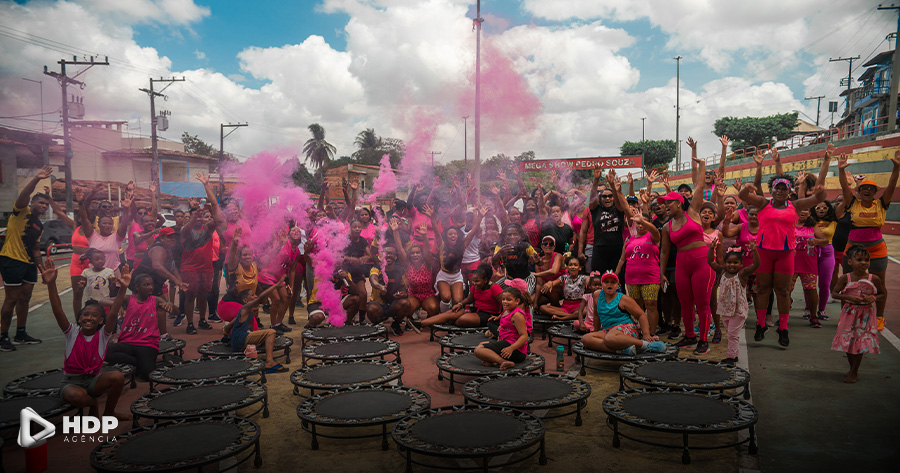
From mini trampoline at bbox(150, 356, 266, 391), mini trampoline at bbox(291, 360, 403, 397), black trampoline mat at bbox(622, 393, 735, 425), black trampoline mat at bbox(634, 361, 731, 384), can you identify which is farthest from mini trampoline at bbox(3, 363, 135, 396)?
black trampoline mat at bbox(634, 361, 731, 384)

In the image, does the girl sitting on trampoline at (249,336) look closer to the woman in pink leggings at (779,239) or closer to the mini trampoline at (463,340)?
the mini trampoline at (463,340)

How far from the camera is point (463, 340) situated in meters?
6.41

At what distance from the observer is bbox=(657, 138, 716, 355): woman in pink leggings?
20.9 ft


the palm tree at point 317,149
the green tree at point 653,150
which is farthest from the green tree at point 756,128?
the palm tree at point 317,149

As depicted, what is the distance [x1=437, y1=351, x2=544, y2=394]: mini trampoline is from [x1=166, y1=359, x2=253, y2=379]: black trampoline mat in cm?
197

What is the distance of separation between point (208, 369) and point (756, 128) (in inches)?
2358

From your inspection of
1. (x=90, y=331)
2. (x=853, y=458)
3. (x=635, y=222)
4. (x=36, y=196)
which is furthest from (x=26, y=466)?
(x=635, y=222)

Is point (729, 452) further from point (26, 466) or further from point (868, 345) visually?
point (26, 466)

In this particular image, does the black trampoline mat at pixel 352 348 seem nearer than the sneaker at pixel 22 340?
Yes

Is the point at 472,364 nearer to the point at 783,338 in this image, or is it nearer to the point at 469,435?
the point at 469,435

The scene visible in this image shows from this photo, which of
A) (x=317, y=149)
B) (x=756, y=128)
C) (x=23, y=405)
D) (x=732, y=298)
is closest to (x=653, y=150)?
(x=756, y=128)

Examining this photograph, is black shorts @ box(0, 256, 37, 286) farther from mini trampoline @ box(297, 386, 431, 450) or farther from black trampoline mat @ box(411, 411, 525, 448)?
black trampoline mat @ box(411, 411, 525, 448)

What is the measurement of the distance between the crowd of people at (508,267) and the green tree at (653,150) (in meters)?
54.8

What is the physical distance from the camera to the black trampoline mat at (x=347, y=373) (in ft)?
16.6
